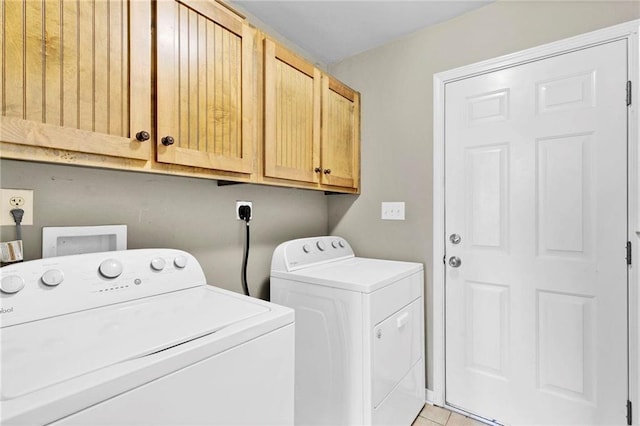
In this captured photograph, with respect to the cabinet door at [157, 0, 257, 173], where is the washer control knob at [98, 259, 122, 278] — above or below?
below

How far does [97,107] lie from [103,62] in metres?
0.14

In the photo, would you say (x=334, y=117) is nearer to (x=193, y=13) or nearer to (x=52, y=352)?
(x=193, y=13)

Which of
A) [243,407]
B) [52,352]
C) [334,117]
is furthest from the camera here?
[334,117]

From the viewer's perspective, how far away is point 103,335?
803mm

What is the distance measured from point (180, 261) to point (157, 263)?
89mm

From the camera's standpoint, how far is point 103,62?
3.18 feet

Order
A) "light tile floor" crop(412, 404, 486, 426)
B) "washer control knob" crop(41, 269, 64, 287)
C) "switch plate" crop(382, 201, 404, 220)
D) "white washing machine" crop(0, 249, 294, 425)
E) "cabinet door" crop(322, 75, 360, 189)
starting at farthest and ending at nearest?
"switch plate" crop(382, 201, 404, 220)
"cabinet door" crop(322, 75, 360, 189)
"light tile floor" crop(412, 404, 486, 426)
"washer control knob" crop(41, 269, 64, 287)
"white washing machine" crop(0, 249, 294, 425)

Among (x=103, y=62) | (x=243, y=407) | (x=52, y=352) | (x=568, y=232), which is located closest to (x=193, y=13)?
(x=103, y=62)

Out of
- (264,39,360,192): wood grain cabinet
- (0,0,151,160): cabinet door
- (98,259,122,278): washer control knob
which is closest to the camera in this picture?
(0,0,151,160): cabinet door

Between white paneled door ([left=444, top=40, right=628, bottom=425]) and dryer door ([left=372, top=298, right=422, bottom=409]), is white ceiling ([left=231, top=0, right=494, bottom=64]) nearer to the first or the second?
white paneled door ([left=444, top=40, right=628, bottom=425])

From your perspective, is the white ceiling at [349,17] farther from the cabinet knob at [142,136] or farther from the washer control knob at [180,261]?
the washer control knob at [180,261]

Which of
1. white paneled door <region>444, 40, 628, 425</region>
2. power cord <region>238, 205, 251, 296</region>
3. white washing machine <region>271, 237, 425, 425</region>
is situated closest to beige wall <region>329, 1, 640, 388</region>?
white paneled door <region>444, 40, 628, 425</region>

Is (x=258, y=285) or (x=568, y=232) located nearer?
(x=568, y=232)

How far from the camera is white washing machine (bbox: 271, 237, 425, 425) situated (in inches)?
56.7
